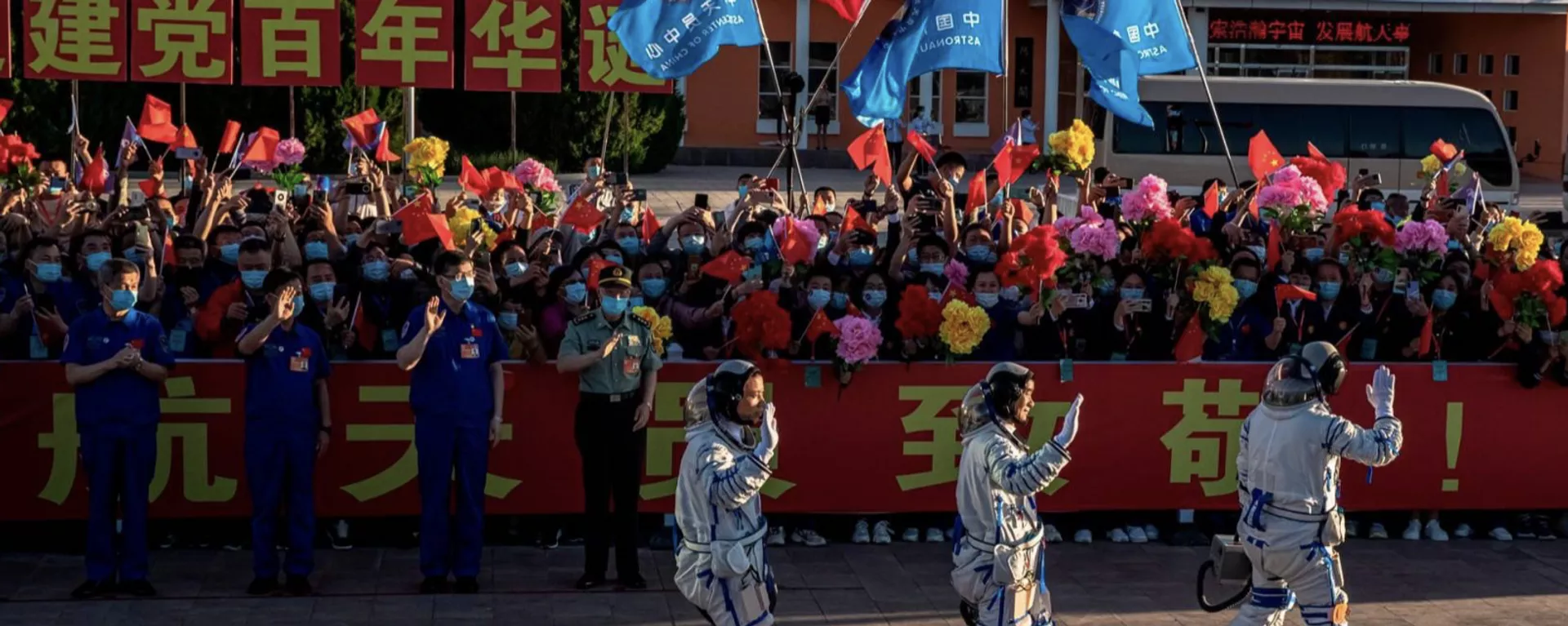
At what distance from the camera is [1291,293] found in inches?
464

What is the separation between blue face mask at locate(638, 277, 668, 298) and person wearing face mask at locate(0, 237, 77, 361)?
3304 mm

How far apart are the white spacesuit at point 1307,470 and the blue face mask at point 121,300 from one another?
5.59 m

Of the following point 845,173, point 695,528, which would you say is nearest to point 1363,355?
point 695,528

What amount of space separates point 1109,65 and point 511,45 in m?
4.93

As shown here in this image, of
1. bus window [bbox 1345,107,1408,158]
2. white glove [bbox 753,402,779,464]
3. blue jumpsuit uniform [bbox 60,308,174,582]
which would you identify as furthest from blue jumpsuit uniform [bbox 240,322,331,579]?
bus window [bbox 1345,107,1408,158]

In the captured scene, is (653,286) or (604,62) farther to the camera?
(604,62)

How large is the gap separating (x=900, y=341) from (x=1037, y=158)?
3.08 metres

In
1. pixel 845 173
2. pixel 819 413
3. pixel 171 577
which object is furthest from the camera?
pixel 845 173

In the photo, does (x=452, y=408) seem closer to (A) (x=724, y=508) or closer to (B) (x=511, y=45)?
(A) (x=724, y=508)

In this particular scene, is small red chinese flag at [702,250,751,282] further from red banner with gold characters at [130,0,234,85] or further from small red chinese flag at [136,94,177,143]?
small red chinese flag at [136,94,177,143]

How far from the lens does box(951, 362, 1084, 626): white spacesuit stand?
7.70 metres

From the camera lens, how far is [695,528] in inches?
299

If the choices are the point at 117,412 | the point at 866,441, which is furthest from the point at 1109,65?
the point at 117,412

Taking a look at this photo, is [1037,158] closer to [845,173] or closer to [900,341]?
[900,341]
